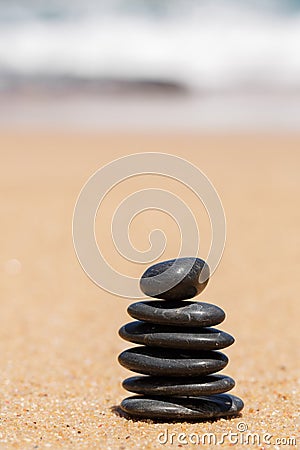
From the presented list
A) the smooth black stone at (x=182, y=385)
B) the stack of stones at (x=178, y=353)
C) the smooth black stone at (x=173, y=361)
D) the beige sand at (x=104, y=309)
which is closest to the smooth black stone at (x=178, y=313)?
the stack of stones at (x=178, y=353)

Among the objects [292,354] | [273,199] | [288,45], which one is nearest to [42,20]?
[288,45]

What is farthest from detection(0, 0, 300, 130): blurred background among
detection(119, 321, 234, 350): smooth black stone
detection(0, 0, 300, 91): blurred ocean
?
detection(119, 321, 234, 350): smooth black stone

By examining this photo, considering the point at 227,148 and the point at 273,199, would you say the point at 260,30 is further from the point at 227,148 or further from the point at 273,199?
the point at 273,199

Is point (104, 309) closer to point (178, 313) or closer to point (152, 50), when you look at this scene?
point (178, 313)

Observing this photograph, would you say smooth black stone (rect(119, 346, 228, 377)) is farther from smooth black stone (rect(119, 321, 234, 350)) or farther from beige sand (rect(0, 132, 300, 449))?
beige sand (rect(0, 132, 300, 449))

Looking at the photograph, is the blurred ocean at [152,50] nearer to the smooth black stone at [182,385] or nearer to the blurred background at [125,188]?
the blurred background at [125,188]

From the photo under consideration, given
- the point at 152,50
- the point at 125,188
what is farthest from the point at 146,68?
the point at 125,188

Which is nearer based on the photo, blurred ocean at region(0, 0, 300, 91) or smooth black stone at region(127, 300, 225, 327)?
smooth black stone at region(127, 300, 225, 327)
